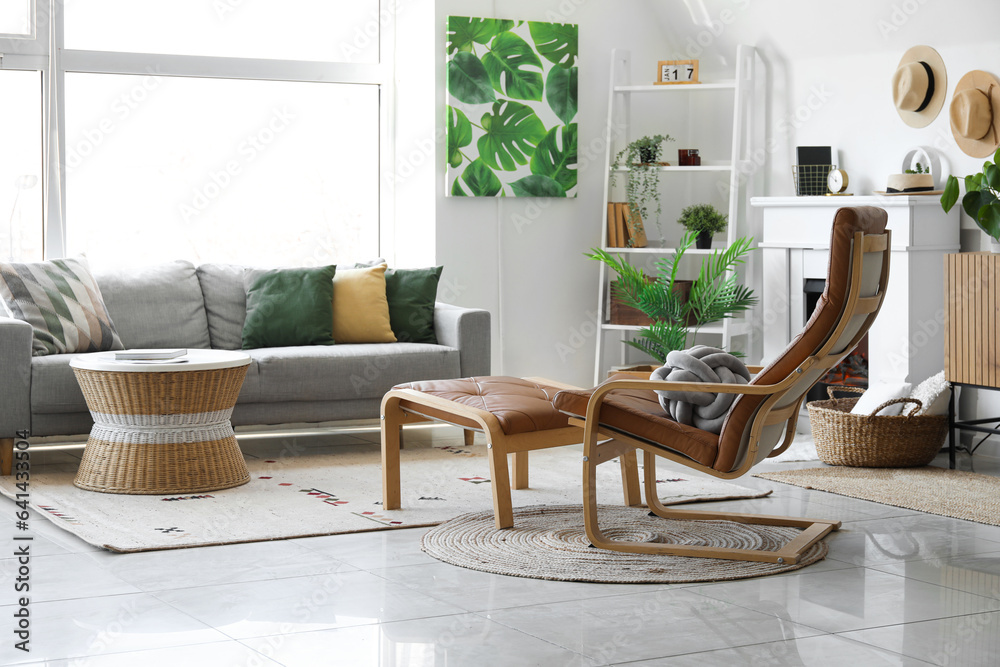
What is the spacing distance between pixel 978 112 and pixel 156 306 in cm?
377

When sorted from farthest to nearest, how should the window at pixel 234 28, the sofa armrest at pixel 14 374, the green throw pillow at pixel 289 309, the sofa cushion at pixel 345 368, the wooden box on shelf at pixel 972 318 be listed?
the window at pixel 234 28 < the green throw pillow at pixel 289 309 < the sofa cushion at pixel 345 368 < the wooden box on shelf at pixel 972 318 < the sofa armrest at pixel 14 374

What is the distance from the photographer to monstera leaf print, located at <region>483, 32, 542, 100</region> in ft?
20.6

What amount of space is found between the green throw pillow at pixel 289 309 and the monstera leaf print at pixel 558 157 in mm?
1473

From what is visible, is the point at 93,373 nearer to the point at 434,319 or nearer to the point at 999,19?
the point at 434,319

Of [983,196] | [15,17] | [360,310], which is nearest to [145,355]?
[360,310]

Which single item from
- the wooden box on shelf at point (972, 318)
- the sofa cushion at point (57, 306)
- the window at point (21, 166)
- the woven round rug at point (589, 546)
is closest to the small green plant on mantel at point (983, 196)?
the wooden box on shelf at point (972, 318)

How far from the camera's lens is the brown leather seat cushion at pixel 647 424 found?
3.28 metres

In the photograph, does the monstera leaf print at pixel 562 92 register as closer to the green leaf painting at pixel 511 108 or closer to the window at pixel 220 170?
the green leaf painting at pixel 511 108

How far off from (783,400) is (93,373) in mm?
2461

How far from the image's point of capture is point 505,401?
3.83 meters

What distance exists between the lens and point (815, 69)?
237 inches

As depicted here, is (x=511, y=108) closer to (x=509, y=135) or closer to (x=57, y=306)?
(x=509, y=135)

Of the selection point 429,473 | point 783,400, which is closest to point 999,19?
point 783,400

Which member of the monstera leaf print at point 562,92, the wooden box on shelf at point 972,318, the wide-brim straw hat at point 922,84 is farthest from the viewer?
the monstera leaf print at point 562,92
